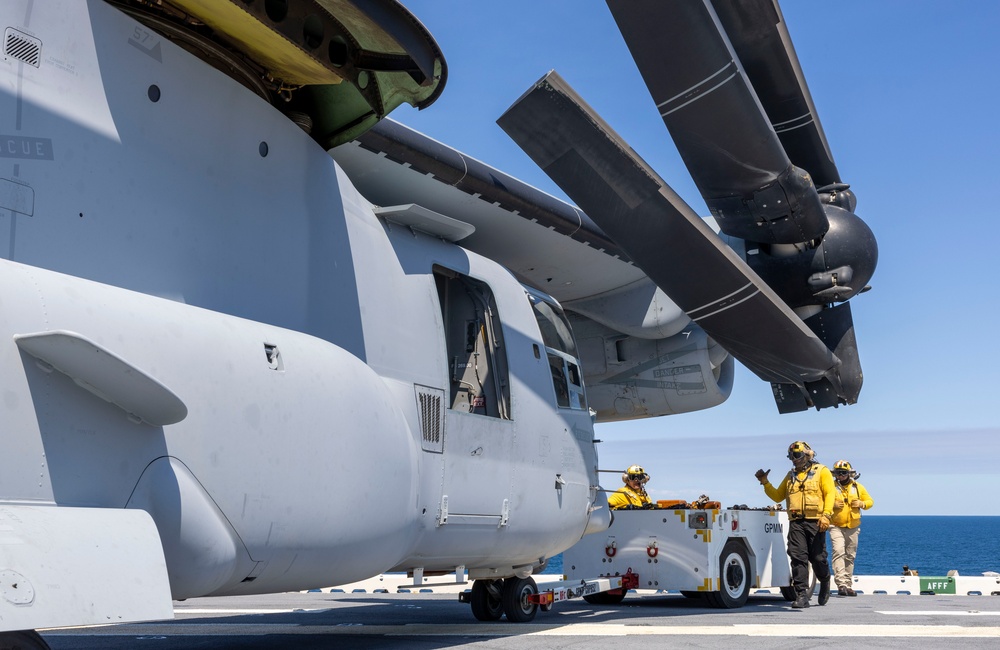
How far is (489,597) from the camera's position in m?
9.62

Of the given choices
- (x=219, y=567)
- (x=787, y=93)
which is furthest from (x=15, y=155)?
(x=787, y=93)

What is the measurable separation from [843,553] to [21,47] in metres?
13.0

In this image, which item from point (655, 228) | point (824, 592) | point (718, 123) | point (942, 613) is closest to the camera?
point (718, 123)

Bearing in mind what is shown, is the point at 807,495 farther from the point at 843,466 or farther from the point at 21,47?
the point at 21,47

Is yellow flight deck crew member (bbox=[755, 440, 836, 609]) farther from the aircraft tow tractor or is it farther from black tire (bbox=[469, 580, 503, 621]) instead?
black tire (bbox=[469, 580, 503, 621])

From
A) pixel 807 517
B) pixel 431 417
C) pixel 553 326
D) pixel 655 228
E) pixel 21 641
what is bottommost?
pixel 21 641

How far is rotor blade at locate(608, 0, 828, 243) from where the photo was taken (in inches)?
285

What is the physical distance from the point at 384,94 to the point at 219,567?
345cm

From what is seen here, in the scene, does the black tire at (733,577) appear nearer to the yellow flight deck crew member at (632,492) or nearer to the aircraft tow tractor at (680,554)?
the aircraft tow tractor at (680,554)

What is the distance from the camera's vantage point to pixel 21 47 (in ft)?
15.8

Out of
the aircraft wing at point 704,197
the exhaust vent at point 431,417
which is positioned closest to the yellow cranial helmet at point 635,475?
the aircraft wing at point 704,197

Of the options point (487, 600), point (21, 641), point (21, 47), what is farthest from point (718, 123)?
point (21, 641)

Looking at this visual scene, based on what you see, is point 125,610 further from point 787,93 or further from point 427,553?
point 787,93

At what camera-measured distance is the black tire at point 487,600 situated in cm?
960
